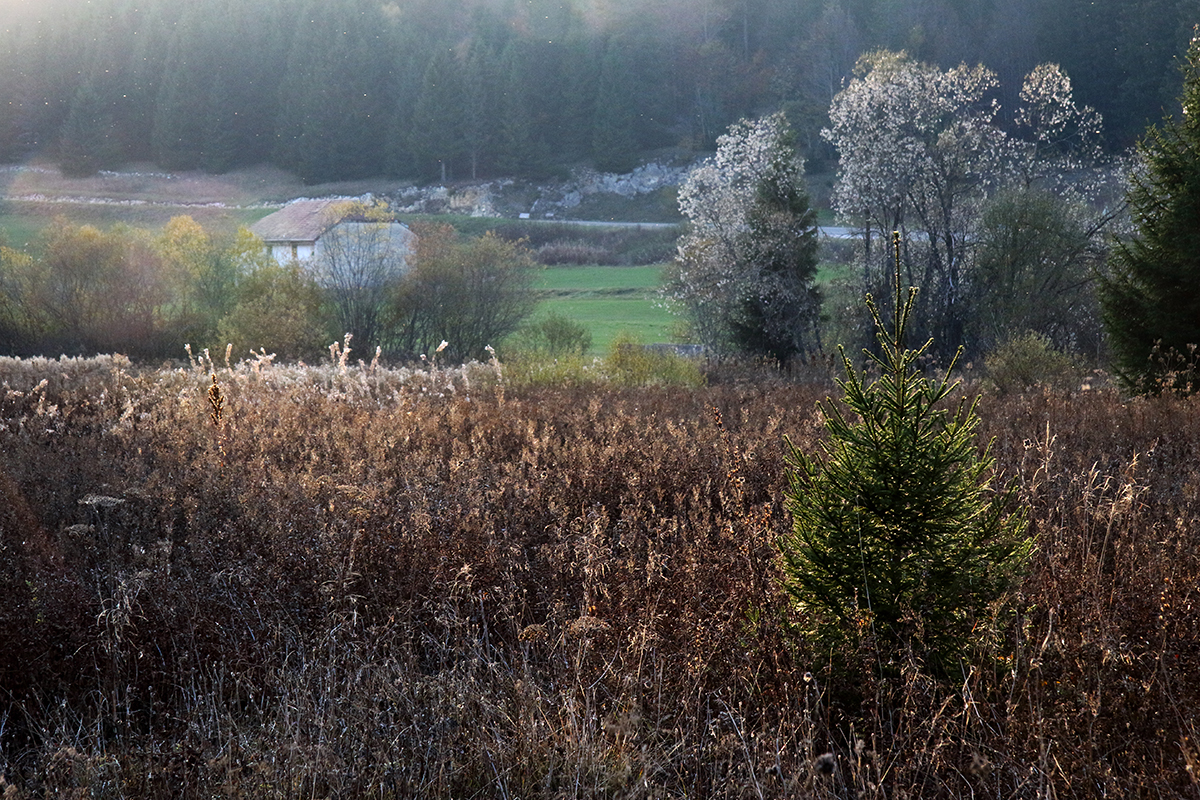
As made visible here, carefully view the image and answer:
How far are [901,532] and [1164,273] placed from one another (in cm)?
909

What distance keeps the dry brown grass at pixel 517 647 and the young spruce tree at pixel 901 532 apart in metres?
0.17

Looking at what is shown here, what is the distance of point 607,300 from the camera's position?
40719mm

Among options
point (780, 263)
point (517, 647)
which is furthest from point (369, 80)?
point (517, 647)

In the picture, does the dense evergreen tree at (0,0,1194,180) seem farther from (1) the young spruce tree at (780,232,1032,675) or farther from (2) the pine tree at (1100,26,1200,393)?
(1) the young spruce tree at (780,232,1032,675)

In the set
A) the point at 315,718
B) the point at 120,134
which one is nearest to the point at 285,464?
the point at 315,718

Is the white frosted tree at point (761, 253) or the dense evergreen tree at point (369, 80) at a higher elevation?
the dense evergreen tree at point (369, 80)

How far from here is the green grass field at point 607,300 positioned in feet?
110

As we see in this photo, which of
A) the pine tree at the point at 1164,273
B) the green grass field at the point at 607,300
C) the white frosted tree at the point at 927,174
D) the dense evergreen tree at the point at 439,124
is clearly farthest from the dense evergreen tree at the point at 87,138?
the pine tree at the point at 1164,273

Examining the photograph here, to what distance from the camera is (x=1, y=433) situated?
25.9 ft

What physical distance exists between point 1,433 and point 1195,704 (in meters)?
8.50

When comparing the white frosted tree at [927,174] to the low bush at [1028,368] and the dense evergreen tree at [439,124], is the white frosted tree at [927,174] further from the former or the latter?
the dense evergreen tree at [439,124]

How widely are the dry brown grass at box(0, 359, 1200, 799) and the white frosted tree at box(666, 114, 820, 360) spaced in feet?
54.5

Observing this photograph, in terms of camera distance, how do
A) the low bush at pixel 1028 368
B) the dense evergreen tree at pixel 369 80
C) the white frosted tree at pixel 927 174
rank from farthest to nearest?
the dense evergreen tree at pixel 369 80
the white frosted tree at pixel 927 174
the low bush at pixel 1028 368

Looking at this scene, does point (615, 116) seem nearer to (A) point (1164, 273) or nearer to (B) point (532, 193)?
(B) point (532, 193)
